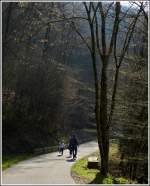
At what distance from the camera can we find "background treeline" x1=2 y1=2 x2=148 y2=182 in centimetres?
2405

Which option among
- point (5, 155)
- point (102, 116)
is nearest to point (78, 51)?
point (5, 155)

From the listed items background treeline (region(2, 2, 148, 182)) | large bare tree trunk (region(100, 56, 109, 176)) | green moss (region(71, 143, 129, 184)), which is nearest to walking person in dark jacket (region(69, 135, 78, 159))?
background treeline (region(2, 2, 148, 182))

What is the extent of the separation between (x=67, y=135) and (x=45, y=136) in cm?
655

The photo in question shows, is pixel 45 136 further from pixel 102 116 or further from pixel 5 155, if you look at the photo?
pixel 102 116

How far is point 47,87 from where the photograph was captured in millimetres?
42250

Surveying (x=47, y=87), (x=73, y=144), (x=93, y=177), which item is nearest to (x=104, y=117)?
(x=93, y=177)

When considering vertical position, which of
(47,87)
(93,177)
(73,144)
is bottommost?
(73,144)

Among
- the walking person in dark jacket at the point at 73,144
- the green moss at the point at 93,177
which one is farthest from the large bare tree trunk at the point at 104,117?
the walking person in dark jacket at the point at 73,144

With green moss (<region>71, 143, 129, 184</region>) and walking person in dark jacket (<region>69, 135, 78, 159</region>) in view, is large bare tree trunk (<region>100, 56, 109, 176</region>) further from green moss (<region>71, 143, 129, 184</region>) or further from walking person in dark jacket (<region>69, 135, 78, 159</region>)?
walking person in dark jacket (<region>69, 135, 78, 159</region>)

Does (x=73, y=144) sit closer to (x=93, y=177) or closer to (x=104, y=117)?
(x=104, y=117)

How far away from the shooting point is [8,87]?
37.4 m

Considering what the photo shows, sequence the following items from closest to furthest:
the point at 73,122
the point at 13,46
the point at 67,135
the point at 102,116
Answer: the point at 102,116 → the point at 13,46 → the point at 67,135 → the point at 73,122

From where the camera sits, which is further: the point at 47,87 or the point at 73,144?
the point at 47,87

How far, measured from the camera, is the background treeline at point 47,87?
24047 millimetres
